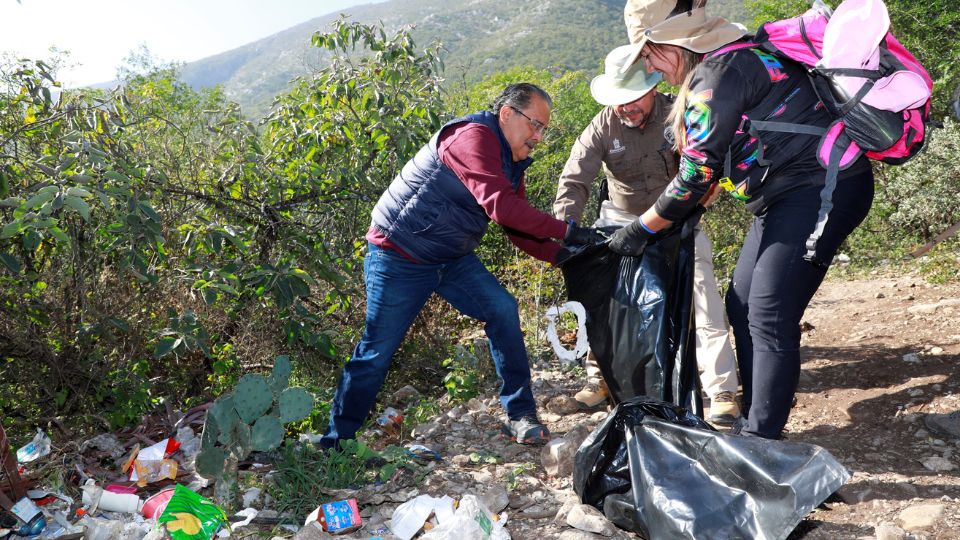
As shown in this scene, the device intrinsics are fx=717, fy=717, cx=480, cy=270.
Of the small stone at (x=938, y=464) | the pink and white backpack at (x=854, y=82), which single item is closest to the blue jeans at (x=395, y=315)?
the pink and white backpack at (x=854, y=82)

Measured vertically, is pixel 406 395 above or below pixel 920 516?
below

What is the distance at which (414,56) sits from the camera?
450 centimetres

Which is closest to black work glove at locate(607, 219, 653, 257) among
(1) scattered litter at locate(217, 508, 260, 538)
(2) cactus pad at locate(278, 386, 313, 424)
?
(2) cactus pad at locate(278, 386, 313, 424)

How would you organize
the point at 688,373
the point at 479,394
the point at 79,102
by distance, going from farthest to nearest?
the point at 479,394 → the point at 79,102 → the point at 688,373

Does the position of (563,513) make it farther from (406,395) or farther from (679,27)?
(406,395)

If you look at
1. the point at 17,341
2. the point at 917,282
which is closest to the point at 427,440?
the point at 17,341

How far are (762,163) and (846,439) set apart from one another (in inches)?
55.1

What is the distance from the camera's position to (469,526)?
2.28 meters

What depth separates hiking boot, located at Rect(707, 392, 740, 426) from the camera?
3152 mm

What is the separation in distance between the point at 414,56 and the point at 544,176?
11.2 ft

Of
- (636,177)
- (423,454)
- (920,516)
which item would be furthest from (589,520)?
(636,177)

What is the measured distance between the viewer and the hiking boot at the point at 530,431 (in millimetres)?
3096

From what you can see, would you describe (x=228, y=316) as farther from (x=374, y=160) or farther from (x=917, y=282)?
(x=917, y=282)

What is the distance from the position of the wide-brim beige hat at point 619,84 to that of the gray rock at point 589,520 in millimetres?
1689
